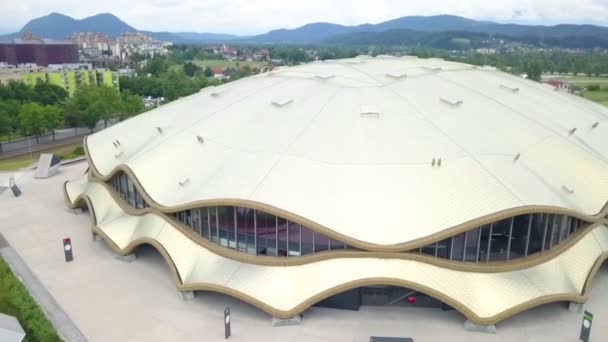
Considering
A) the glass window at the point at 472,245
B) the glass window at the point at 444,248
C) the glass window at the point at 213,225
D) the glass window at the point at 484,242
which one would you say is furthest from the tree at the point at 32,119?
the glass window at the point at 484,242

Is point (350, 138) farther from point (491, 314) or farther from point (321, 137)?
point (491, 314)

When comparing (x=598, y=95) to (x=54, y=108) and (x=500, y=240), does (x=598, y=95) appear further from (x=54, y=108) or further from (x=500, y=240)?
(x=54, y=108)

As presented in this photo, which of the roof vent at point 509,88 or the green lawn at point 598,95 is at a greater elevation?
the roof vent at point 509,88

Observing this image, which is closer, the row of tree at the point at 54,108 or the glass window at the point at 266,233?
the glass window at the point at 266,233

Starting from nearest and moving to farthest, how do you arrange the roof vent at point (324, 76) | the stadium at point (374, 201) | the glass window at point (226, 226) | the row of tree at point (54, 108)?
the stadium at point (374, 201), the glass window at point (226, 226), the roof vent at point (324, 76), the row of tree at point (54, 108)

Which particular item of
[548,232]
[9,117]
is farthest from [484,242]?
[9,117]

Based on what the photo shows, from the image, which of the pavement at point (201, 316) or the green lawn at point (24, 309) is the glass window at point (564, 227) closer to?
the pavement at point (201, 316)

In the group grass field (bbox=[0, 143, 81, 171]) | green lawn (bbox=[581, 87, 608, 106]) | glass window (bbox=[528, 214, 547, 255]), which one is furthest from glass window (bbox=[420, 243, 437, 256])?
green lawn (bbox=[581, 87, 608, 106])

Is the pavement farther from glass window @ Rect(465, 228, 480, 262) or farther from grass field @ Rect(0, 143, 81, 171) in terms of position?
grass field @ Rect(0, 143, 81, 171)
